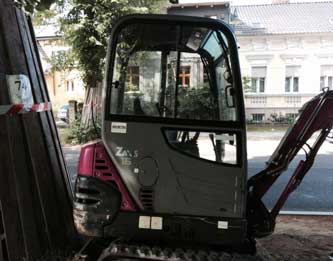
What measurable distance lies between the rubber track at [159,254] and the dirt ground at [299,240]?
95cm

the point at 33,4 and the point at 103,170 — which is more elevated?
the point at 33,4

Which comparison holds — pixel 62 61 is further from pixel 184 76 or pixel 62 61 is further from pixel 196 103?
pixel 196 103

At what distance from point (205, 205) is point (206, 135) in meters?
0.60

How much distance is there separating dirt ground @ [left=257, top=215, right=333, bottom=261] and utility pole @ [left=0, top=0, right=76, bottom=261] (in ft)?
7.49

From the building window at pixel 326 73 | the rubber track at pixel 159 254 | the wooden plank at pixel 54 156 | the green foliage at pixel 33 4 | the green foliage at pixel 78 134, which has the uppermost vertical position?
the building window at pixel 326 73

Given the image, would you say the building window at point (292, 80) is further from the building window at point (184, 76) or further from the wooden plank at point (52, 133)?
the building window at point (184, 76)

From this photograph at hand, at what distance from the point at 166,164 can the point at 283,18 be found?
3182 cm

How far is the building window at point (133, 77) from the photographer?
439 cm

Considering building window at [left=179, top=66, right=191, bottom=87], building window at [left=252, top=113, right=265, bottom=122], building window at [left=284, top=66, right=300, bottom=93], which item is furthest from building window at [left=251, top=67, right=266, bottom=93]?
building window at [left=179, top=66, right=191, bottom=87]

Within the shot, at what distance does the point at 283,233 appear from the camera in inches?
272

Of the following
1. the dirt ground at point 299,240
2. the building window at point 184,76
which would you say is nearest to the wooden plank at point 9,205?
the building window at point 184,76

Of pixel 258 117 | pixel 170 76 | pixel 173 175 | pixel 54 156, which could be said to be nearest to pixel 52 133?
pixel 54 156

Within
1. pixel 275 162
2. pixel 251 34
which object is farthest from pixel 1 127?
pixel 251 34

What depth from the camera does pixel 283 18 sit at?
34094 mm
